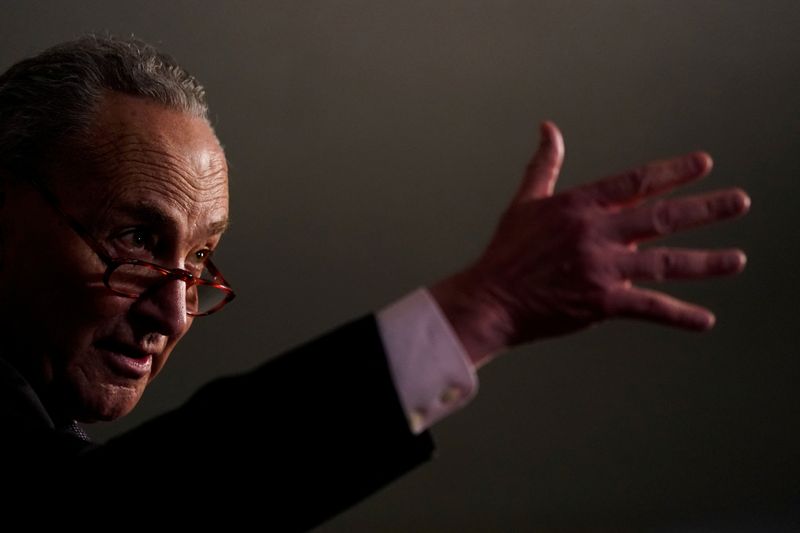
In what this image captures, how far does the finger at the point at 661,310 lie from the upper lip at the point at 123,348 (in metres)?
0.64

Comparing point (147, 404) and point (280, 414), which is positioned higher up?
point (280, 414)

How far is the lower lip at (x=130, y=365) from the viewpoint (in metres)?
1.09

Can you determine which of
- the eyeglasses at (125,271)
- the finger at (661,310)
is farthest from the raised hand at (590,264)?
the eyeglasses at (125,271)

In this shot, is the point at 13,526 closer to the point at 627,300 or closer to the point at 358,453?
the point at 358,453

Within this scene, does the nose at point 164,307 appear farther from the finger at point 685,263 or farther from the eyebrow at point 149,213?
the finger at point 685,263

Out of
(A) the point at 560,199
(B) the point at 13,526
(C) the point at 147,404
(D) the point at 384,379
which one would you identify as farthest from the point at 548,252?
(C) the point at 147,404

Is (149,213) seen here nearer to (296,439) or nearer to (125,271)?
(125,271)

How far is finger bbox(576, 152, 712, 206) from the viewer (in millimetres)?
658

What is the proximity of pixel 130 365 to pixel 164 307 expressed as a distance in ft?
0.28

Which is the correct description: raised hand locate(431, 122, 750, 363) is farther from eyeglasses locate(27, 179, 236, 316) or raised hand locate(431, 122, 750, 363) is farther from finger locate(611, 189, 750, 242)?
eyeglasses locate(27, 179, 236, 316)

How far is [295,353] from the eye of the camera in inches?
26.7

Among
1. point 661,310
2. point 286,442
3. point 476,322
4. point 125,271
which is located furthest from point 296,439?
point 125,271

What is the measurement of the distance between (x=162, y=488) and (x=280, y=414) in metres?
0.10

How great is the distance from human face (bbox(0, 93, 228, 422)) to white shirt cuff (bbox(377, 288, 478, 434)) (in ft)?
1.66
